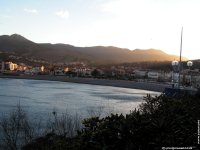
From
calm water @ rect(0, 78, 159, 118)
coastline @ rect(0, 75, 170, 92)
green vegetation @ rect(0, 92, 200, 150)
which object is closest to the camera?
green vegetation @ rect(0, 92, 200, 150)

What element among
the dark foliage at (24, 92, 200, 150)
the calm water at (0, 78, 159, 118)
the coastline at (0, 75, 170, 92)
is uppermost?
the dark foliage at (24, 92, 200, 150)

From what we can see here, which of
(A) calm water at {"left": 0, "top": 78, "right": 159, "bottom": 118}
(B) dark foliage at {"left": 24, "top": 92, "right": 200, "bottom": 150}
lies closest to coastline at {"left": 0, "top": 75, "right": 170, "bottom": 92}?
(A) calm water at {"left": 0, "top": 78, "right": 159, "bottom": 118}

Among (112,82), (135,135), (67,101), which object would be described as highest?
(135,135)

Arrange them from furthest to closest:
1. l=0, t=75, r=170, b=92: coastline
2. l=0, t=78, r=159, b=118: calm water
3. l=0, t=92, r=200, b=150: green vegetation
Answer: l=0, t=75, r=170, b=92: coastline
l=0, t=78, r=159, b=118: calm water
l=0, t=92, r=200, b=150: green vegetation

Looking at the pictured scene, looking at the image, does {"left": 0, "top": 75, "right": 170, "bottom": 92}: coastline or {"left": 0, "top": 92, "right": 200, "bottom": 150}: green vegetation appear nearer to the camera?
{"left": 0, "top": 92, "right": 200, "bottom": 150}: green vegetation

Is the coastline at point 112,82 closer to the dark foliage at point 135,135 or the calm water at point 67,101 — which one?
the calm water at point 67,101

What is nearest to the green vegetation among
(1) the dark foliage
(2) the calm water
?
(1) the dark foliage

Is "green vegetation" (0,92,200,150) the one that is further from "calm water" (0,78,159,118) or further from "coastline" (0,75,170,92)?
"coastline" (0,75,170,92)

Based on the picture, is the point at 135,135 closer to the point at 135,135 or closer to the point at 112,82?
the point at 135,135

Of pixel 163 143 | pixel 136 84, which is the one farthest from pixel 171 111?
pixel 136 84

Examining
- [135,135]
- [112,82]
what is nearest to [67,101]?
[135,135]

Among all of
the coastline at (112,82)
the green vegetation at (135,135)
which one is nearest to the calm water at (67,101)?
the coastline at (112,82)

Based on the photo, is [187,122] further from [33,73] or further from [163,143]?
[33,73]

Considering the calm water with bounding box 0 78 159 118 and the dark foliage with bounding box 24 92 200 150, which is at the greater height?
the dark foliage with bounding box 24 92 200 150
